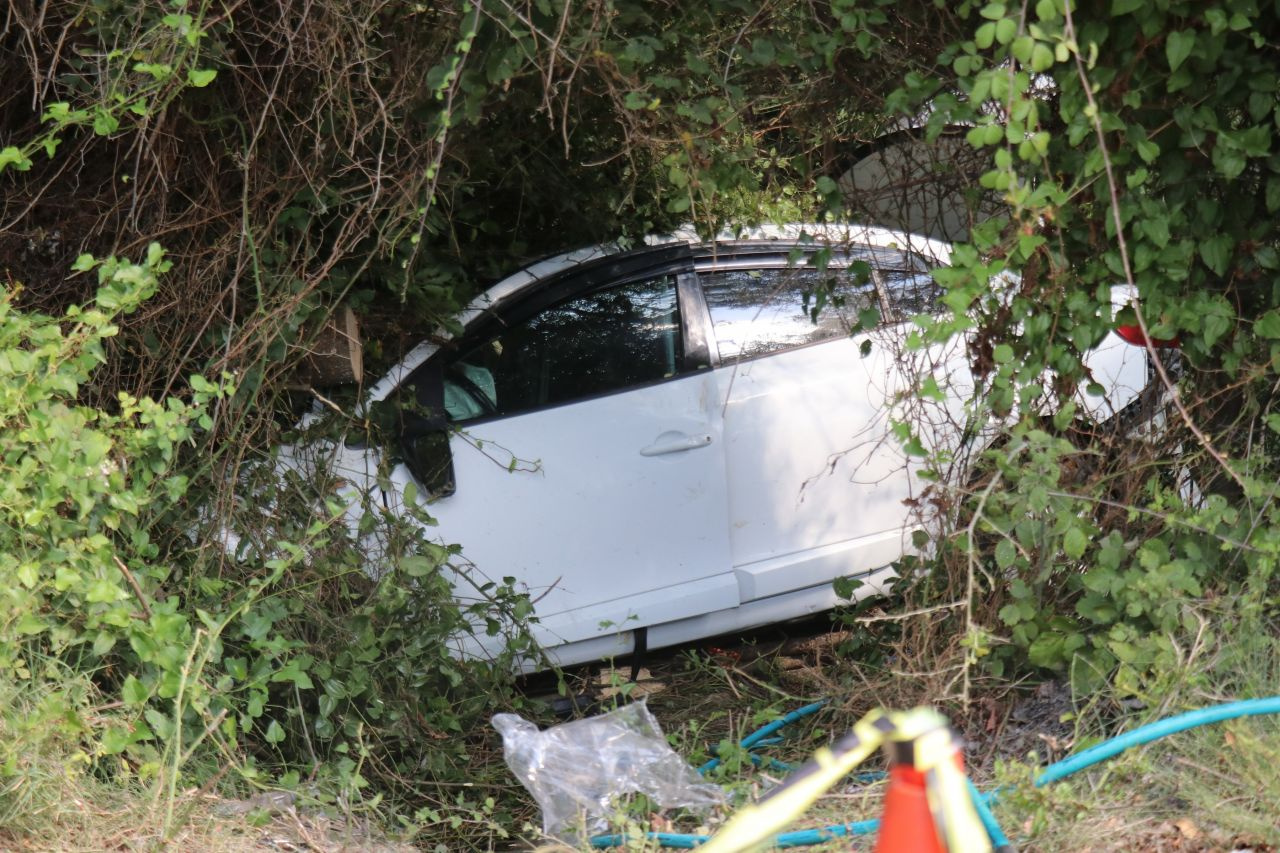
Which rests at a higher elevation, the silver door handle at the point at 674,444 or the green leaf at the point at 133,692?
the silver door handle at the point at 674,444

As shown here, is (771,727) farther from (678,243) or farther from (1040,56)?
(1040,56)

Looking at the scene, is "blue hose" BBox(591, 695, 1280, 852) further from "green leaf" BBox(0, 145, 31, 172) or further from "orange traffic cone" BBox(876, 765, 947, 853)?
"green leaf" BBox(0, 145, 31, 172)

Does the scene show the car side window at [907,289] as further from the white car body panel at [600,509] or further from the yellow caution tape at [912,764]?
the yellow caution tape at [912,764]

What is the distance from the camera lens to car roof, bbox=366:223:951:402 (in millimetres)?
3977

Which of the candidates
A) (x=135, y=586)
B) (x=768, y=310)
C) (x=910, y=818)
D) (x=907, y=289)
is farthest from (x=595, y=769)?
(x=907, y=289)

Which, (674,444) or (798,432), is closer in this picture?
(674,444)

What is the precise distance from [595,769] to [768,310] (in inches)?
79.0

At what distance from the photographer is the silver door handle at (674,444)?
4242mm

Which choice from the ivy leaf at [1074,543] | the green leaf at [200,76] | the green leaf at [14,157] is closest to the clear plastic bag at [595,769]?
the ivy leaf at [1074,543]

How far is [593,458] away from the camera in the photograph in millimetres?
4207

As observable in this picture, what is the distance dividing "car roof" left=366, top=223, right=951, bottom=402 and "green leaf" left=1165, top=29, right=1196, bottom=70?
1.15m

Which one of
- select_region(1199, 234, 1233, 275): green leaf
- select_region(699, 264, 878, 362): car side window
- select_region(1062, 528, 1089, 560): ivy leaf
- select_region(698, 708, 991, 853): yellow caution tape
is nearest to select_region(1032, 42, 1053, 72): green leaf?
select_region(1199, 234, 1233, 275): green leaf

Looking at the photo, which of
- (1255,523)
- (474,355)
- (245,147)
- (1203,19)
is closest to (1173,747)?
(1255,523)

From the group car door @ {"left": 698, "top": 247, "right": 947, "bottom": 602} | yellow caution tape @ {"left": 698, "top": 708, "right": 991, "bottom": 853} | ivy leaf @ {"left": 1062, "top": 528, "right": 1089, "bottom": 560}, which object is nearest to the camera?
yellow caution tape @ {"left": 698, "top": 708, "right": 991, "bottom": 853}
